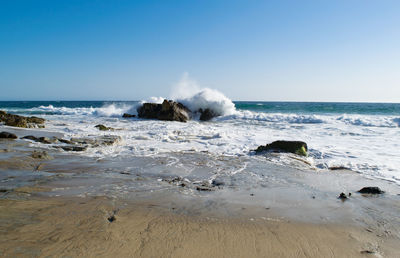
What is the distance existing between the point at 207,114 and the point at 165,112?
3865mm

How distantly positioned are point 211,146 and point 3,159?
4617 mm

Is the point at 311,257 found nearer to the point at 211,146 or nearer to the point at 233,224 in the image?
the point at 233,224

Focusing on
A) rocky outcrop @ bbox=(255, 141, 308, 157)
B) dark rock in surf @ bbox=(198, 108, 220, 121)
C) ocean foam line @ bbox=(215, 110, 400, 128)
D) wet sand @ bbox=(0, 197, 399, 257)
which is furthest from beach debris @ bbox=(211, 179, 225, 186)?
dark rock in surf @ bbox=(198, 108, 220, 121)

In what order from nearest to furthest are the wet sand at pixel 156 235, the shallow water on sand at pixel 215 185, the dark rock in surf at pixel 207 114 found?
the wet sand at pixel 156 235 → the shallow water on sand at pixel 215 185 → the dark rock in surf at pixel 207 114

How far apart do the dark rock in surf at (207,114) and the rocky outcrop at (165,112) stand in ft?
4.03

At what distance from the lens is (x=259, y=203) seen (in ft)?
9.97

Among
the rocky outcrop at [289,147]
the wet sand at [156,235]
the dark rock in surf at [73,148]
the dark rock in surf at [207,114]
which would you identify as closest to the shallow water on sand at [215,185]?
the wet sand at [156,235]

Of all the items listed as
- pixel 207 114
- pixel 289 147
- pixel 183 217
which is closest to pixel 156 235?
pixel 183 217

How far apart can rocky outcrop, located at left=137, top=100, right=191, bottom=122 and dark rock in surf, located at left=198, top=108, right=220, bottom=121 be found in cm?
123

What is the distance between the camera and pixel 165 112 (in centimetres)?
1795

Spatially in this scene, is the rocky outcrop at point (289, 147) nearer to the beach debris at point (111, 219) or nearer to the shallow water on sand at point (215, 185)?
the shallow water on sand at point (215, 185)

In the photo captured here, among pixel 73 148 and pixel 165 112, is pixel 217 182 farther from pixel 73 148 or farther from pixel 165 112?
pixel 165 112

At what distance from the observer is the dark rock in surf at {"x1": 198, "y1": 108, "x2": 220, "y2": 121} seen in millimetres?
20016

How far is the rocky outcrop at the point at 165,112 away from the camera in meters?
17.7
